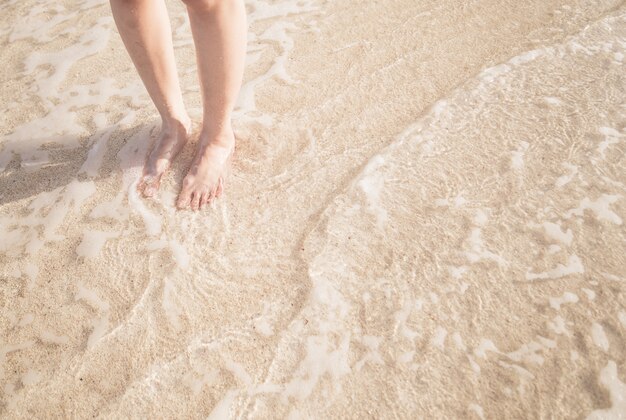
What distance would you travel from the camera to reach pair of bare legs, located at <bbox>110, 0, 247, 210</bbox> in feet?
4.50

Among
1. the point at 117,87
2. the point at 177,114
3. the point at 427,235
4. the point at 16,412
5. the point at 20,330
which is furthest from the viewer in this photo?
the point at 117,87

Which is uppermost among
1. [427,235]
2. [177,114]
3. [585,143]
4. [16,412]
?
[177,114]

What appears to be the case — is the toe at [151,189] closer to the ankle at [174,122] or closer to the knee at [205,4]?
the ankle at [174,122]

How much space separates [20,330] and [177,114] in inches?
39.1

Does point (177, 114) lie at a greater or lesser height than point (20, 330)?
greater

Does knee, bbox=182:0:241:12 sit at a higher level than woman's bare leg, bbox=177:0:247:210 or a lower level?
higher

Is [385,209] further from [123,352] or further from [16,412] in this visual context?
[16,412]

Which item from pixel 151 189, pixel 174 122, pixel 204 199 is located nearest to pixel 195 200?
pixel 204 199

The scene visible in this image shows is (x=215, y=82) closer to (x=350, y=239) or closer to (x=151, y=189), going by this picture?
(x=151, y=189)

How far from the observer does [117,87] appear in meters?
2.24

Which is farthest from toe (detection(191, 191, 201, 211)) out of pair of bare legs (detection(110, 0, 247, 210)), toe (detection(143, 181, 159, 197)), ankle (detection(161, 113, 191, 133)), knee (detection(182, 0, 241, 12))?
knee (detection(182, 0, 241, 12))

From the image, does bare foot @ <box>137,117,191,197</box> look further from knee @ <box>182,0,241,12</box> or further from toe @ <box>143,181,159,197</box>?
knee @ <box>182,0,241,12</box>

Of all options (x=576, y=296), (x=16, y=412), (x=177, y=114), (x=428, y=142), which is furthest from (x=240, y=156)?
(x=576, y=296)

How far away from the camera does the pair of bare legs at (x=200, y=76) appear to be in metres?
1.37
